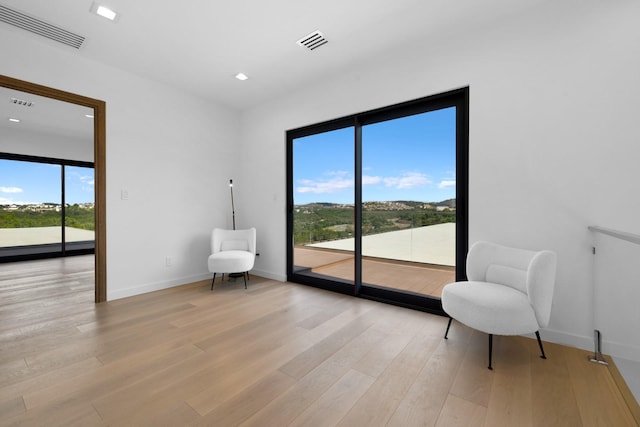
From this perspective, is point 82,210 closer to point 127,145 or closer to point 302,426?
point 127,145

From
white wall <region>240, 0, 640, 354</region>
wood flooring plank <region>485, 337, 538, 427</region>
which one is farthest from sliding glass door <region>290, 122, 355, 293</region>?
wood flooring plank <region>485, 337, 538, 427</region>

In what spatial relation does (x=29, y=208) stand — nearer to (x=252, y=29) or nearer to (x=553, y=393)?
(x=252, y=29)

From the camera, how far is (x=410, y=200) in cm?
335

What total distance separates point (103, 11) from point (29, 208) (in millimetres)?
6110

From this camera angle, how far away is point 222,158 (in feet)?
14.3

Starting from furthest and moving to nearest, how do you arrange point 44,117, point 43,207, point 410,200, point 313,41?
point 43,207 < point 44,117 < point 410,200 < point 313,41

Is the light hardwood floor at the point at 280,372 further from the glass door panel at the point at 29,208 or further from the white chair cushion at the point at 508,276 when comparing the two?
the glass door panel at the point at 29,208

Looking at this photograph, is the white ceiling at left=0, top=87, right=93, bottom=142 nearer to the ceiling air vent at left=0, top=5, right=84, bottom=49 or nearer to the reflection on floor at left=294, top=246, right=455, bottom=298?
the ceiling air vent at left=0, top=5, right=84, bottom=49

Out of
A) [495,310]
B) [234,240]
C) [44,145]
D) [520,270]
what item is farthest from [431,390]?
[44,145]

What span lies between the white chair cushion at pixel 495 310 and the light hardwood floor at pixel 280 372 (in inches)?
10.3

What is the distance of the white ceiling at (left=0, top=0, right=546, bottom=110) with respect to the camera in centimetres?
223

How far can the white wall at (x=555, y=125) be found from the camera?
192cm

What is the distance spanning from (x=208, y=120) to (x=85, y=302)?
9.41 ft

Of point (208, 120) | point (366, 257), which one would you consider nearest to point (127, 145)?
point (208, 120)
